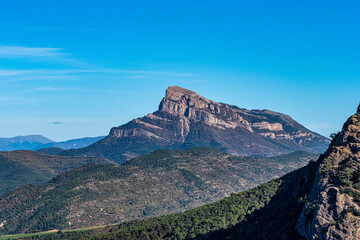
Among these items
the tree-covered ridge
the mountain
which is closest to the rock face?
the mountain

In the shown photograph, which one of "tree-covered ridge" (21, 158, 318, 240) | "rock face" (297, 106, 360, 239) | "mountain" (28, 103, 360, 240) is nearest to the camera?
"rock face" (297, 106, 360, 239)

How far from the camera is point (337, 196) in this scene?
3765 inches

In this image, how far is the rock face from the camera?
298 feet

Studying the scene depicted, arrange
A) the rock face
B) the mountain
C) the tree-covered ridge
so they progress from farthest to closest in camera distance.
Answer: the tree-covered ridge, the mountain, the rock face

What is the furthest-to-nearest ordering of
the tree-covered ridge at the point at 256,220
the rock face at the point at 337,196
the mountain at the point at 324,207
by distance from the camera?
1. the tree-covered ridge at the point at 256,220
2. the mountain at the point at 324,207
3. the rock face at the point at 337,196

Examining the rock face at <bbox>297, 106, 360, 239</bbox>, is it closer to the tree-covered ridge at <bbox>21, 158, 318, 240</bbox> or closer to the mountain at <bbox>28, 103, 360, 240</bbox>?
the mountain at <bbox>28, 103, 360, 240</bbox>

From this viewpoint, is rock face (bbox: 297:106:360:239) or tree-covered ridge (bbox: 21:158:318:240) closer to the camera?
rock face (bbox: 297:106:360:239)

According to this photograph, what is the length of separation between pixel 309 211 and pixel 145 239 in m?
101

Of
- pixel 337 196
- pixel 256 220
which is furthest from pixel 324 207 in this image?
pixel 256 220

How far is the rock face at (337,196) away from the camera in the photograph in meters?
90.8

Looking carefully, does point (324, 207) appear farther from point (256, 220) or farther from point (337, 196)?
point (256, 220)

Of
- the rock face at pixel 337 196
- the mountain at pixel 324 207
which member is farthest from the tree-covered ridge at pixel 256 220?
the rock face at pixel 337 196

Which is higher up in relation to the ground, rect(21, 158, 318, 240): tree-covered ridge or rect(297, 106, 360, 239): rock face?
rect(297, 106, 360, 239): rock face

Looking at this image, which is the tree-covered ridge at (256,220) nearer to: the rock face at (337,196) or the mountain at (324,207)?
the mountain at (324,207)
